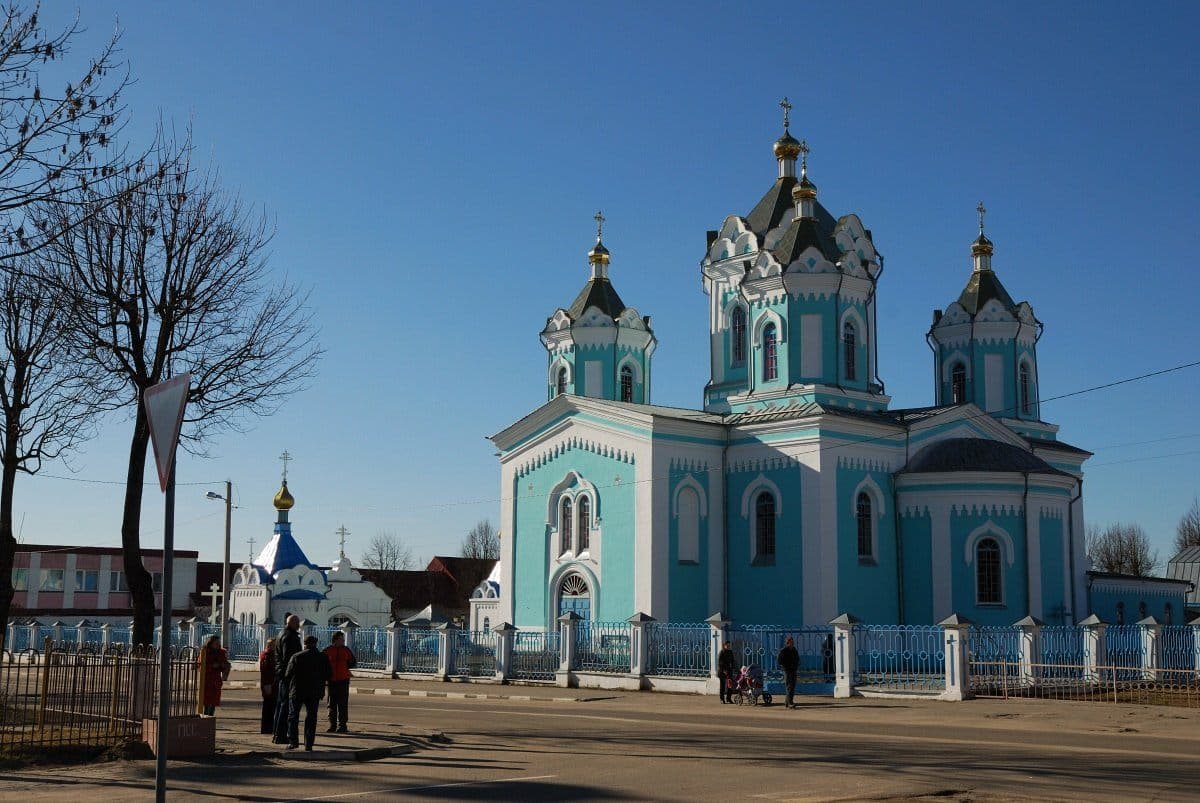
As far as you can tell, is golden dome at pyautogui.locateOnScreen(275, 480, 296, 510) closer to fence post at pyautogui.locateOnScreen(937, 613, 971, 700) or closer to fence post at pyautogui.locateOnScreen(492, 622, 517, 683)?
fence post at pyautogui.locateOnScreen(492, 622, 517, 683)

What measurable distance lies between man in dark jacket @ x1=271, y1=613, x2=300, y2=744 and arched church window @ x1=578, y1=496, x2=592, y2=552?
17.2m

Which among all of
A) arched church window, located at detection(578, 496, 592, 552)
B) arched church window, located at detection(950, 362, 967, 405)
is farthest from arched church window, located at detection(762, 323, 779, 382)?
arched church window, located at detection(950, 362, 967, 405)

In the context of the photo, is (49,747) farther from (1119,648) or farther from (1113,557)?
(1113,557)

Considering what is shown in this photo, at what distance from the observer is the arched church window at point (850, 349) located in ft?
108

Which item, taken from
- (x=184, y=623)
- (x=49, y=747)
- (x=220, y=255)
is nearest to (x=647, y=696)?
(x=220, y=255)

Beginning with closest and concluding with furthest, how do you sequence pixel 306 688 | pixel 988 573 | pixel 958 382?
pixel 306 688 < pixel 988 573 < pixel 958 382

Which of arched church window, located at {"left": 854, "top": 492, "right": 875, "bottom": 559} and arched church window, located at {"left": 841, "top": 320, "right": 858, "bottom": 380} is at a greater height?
arched church window, located at {"left": 841, "top": 320, "right": 858, "bottom": 380}

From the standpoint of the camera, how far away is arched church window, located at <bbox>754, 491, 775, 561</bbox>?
31.0 m

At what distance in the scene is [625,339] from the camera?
38625 millimetres

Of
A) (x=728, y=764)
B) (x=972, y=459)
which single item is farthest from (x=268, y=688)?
(x=972, y=459)

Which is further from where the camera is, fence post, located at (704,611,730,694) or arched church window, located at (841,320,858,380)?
arched church window, located at (841,320,858,380)

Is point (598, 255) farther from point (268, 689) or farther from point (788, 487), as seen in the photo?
point (268, 689)

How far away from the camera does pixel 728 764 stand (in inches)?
518

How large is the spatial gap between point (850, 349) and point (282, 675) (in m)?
21.5
